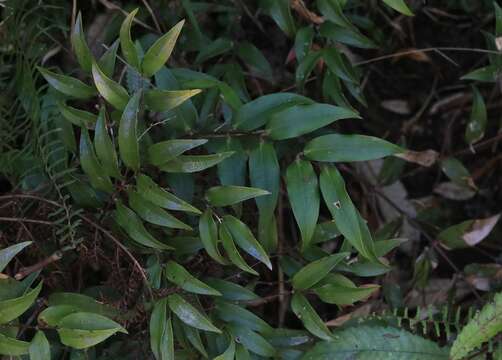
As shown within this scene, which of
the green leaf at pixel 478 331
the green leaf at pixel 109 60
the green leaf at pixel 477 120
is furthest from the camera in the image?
the green leaf at pixel 477 120

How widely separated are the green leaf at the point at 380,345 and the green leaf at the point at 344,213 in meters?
0.24

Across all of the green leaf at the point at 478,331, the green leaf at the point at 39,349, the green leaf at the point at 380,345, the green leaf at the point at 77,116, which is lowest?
the green leaf at the point at 380,345

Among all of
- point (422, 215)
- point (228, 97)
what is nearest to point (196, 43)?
point (228, 97)

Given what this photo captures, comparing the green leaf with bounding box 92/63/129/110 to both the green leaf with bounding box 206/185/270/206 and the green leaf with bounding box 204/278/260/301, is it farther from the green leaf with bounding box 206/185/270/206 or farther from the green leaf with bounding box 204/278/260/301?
the green leaf with bounding box 204/278/260/301

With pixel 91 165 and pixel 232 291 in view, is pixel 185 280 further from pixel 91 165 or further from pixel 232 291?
pixel 91 165

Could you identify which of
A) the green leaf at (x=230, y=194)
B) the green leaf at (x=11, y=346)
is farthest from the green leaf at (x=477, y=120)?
the green leaf at (x=11, y=346)

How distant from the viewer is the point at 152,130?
3.89ft

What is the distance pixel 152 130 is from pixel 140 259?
24cm

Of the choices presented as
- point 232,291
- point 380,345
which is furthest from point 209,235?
point 380,345

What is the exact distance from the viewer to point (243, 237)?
3.38ft

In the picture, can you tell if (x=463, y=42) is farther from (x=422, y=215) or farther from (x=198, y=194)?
(x=198, y=194)

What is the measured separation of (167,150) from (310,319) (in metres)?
0.37

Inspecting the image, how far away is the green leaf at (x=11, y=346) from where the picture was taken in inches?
37.3

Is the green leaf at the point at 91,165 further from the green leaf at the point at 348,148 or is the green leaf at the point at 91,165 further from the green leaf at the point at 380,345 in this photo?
the green leaf at the point at 380,345
